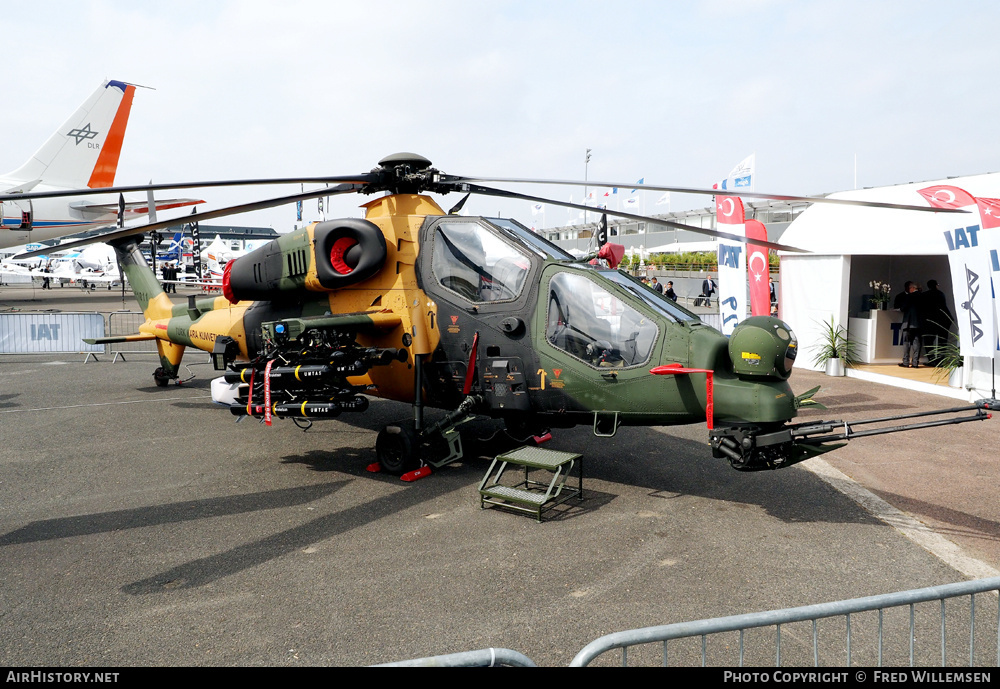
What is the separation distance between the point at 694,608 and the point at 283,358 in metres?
5.08

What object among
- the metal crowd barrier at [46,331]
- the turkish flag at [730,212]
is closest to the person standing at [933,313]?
the turkish flag at [730,212]

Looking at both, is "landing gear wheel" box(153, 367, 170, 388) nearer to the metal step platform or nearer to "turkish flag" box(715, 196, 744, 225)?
the metal step platform

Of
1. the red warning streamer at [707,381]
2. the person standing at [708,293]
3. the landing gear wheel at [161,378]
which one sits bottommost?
the landing gear wheel at [161,378]

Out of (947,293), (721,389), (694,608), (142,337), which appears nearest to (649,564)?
(694,608)

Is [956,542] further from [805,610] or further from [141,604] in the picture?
[141,604]

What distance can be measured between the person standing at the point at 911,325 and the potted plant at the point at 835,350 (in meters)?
0.96

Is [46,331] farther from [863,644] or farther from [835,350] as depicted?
[863,644]

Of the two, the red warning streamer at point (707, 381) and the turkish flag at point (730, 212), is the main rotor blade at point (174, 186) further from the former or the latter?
the turkish flag at point (730, 212)

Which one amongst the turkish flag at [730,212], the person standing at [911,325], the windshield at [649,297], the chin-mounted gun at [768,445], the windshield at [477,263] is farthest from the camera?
the person standing at [911,325]

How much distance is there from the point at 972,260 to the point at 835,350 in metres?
4.95

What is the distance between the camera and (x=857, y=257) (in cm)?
1594

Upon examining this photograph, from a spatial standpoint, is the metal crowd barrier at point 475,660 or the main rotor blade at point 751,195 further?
the main rotor blade at point 751,195

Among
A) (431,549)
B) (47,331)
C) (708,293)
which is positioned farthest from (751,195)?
(708,293)

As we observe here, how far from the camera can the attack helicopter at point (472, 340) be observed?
242 inches
